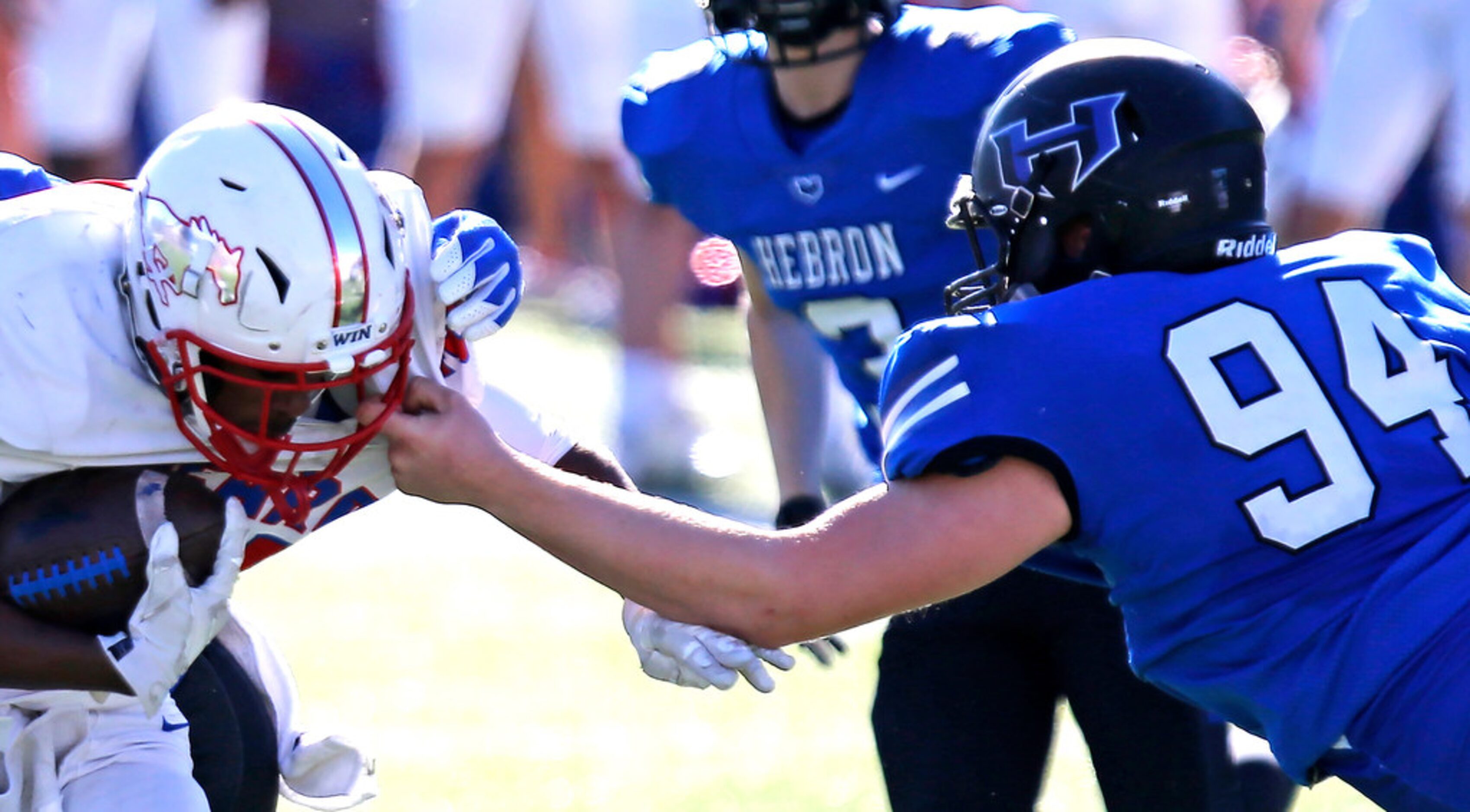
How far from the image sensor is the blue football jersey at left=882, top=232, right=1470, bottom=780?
2154 mm

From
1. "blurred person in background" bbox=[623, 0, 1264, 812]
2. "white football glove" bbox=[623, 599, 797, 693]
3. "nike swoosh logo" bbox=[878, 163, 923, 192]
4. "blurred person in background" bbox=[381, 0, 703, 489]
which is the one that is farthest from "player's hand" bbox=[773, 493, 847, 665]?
"blurred person in background" bbox=[381, 0, 703, 489]

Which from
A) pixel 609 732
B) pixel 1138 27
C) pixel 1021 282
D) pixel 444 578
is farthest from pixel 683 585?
pixel 1138 27

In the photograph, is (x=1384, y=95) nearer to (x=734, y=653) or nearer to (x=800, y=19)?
(x=800, y=19)

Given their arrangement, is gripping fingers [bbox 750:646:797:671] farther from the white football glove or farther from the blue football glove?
the blue football glove

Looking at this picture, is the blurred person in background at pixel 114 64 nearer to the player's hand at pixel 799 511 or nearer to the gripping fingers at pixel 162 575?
the player's hand at pixel 799 511

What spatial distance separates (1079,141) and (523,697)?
2.31m

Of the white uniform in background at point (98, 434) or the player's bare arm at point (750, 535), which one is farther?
the white uniform in background at point (98, 434)

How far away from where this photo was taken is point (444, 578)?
200 inches

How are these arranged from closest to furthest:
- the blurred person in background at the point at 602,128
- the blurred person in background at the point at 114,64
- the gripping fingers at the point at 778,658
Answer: the gripping fingers at the point at 778,658
the blurred person in background at the point at 602,128
the blurred person in background at the point at 114,64

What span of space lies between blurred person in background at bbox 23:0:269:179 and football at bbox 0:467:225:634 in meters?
4.54

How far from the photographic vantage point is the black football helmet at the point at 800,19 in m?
3.13

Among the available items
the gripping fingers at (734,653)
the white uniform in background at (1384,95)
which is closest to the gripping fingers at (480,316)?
the gripping fingers at (734,653)

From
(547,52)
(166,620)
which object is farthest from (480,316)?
(547,52)

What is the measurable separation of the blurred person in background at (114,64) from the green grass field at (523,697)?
1966 mm
